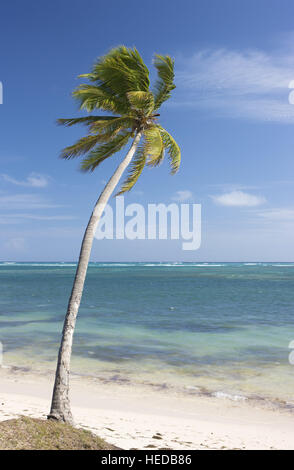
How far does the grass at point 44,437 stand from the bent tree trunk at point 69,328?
1.09 feet

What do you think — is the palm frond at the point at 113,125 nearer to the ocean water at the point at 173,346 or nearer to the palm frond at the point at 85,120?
the palm frond at the point at 85,120

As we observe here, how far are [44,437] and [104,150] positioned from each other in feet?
23.2

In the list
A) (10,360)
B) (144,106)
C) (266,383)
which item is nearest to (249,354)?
(266,383)

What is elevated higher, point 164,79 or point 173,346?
point 164,79

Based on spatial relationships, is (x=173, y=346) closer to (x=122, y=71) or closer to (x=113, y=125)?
(x=113, y=125)

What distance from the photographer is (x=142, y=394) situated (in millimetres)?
13570

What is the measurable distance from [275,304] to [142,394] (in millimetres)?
30286

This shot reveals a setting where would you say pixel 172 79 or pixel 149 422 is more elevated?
pixel 172 79

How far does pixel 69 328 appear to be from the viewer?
9.04m

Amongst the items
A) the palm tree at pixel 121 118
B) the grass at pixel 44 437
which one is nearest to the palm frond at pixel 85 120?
the palm tree at pixel 121 118

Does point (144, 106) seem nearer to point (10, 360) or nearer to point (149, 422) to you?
point (149, 422)

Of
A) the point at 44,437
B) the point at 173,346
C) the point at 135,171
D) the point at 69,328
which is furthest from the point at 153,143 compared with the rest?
the point at 173,346

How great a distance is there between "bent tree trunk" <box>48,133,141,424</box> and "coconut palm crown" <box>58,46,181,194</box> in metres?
1.68

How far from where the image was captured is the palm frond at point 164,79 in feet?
34.0
